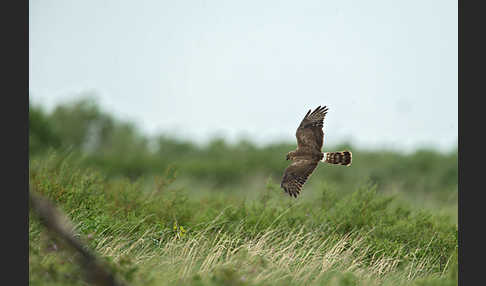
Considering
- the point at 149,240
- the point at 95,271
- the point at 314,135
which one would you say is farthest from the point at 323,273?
the point at 95,271

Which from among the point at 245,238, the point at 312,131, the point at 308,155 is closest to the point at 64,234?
the point at 308,155

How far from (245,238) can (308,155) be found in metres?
1.95

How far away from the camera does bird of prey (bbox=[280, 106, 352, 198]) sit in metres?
6.14

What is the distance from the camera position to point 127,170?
74.2 ft

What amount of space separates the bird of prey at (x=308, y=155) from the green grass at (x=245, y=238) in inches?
41.0

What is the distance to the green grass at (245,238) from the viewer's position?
5.54 m

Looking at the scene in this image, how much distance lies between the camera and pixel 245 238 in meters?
7.32

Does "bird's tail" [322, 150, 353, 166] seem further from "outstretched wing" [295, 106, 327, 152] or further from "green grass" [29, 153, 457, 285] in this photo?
"green grass" [29, 153, 457, 285]

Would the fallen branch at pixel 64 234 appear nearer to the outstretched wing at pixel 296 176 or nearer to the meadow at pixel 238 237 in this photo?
the meadow at pixel 238 237

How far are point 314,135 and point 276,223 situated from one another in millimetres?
2487

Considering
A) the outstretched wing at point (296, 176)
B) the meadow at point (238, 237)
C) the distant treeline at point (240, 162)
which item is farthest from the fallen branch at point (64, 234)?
the distant treeline at point (240, 162)

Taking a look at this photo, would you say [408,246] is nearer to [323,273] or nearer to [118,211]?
[323,273]

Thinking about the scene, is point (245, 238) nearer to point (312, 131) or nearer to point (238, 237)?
point (238, 237)

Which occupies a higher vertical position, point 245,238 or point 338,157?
point 338,157
